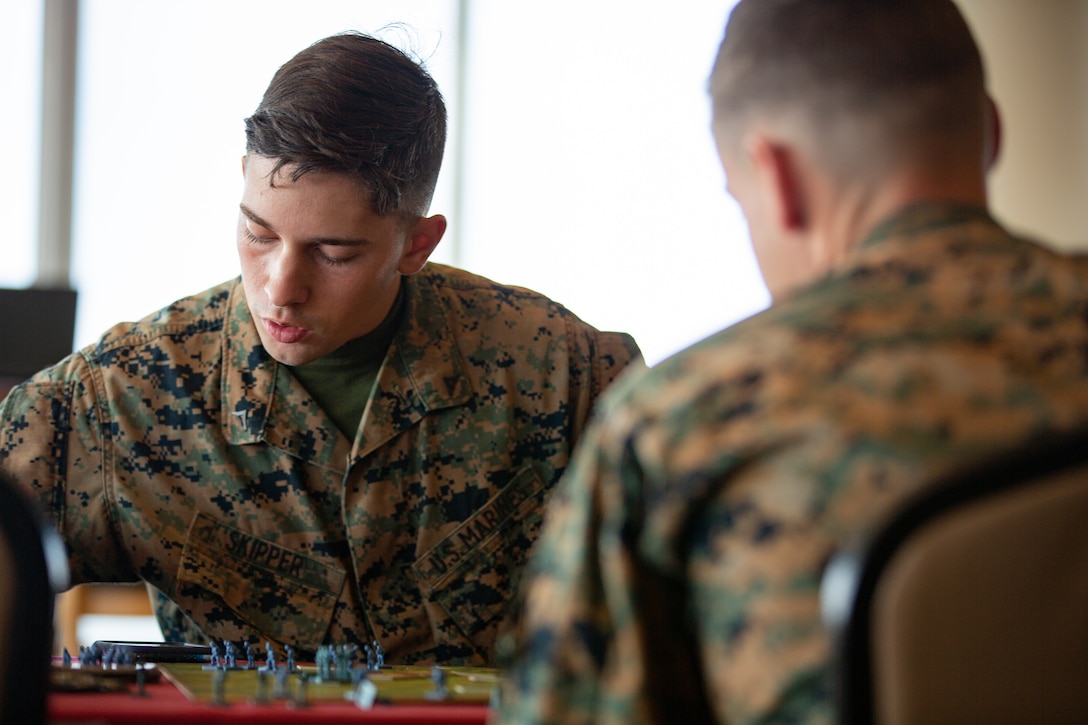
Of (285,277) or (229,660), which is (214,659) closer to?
(229,660)

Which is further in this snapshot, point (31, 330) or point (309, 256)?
point (31, 330)

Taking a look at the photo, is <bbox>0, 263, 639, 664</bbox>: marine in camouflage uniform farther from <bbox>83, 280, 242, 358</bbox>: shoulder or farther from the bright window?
the bright window

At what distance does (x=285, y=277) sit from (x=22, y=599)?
2.93 ft

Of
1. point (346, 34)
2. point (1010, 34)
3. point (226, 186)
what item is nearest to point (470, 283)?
point (346, 34)

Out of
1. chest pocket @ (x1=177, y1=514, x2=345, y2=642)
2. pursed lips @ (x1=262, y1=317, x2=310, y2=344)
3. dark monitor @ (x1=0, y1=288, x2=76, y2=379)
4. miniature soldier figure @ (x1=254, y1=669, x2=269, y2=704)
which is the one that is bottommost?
chest pocket @ (x1=177, y1=514, x2=345, y2=642)

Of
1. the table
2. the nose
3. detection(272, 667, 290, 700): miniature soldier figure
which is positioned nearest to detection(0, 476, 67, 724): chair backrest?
the table

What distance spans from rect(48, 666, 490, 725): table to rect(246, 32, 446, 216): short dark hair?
83 cm

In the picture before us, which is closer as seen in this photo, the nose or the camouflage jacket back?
the camouflage jacket back

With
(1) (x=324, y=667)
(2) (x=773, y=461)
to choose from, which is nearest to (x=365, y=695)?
(1) (x=324, y=667)

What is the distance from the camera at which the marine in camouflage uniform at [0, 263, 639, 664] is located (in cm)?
177

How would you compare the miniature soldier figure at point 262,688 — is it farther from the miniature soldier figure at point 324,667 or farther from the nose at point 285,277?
the nose at point 285,277

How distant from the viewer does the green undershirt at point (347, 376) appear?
6.27 feet

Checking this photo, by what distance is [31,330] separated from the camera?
79.6 inches

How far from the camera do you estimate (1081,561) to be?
2.22 ft
